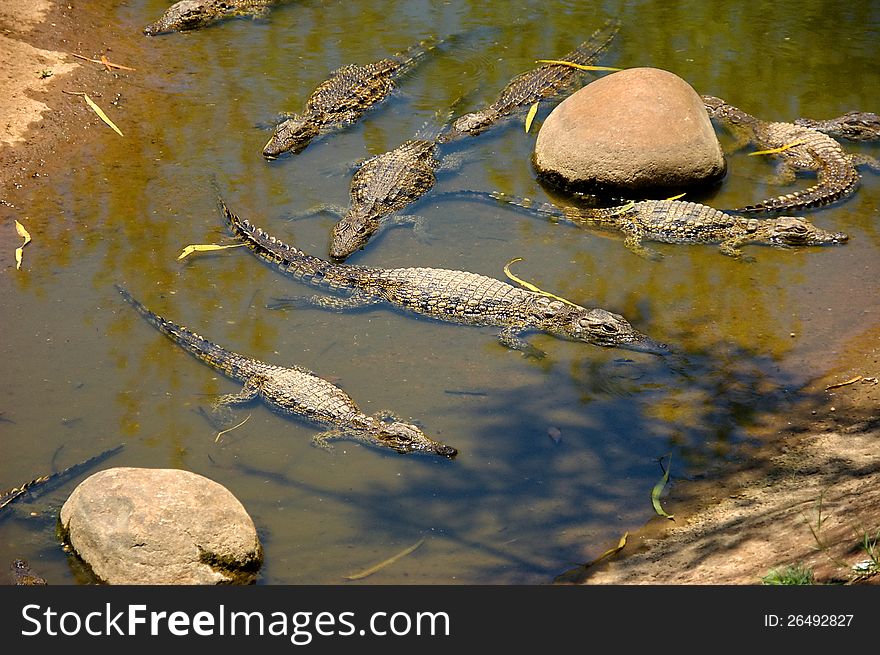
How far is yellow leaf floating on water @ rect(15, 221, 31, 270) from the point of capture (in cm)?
732

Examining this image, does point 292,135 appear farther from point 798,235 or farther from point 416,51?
point 798,235

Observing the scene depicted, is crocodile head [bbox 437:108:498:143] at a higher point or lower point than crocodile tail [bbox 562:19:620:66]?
lower

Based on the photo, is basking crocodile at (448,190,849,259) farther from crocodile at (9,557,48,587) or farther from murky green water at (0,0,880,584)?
crocodile at (9,557,48,587)

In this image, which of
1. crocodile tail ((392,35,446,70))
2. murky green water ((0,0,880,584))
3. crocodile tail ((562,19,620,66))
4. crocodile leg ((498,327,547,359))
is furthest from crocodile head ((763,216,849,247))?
crocodile tail ((392,35,446,70))

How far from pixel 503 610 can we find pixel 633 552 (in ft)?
3.73

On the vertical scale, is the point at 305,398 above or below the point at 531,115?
below

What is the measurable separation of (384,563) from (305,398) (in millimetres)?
1367

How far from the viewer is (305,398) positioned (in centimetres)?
605

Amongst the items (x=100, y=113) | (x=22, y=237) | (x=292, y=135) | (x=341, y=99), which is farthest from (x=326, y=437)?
(x=100, y=113)

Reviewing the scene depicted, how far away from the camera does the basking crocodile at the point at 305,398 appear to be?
5.77 metres

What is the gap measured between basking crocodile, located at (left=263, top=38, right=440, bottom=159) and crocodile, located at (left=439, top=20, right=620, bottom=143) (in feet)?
3.25

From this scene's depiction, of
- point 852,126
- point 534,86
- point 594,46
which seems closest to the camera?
point 852,126

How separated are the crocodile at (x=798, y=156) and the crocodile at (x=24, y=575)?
238 inches

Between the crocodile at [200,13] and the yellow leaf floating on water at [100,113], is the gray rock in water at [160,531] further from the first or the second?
the crocodile at [200,13]
